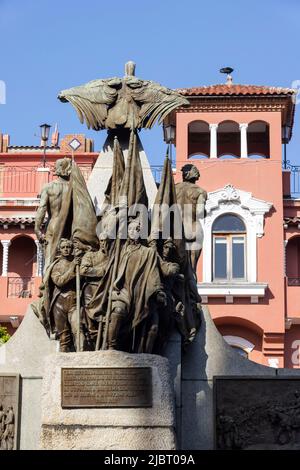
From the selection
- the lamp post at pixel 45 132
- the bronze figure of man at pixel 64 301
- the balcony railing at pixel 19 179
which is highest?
the lamp post at pixel 45 132

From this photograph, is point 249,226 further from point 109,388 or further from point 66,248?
point 109,388

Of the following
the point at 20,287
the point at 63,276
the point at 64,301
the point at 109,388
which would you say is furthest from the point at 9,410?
the point at 20,287

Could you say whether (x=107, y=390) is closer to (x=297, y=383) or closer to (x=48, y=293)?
(x=48, y=293)

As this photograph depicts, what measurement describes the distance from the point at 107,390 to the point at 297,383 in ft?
9.92

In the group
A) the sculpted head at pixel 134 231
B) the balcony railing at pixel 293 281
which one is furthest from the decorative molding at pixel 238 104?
the sculpted head at pixel 134 231

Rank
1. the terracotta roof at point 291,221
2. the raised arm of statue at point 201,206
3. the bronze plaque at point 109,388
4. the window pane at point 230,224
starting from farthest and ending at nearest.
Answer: the terracotta roof at point 291,221 → the window pane at point 230,224 → the raised arm of statue at point 201,206 → the bronze plaque at point 109,388

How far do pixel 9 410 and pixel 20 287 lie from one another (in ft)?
90.6

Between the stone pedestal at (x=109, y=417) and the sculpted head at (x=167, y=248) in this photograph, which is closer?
the stone pedestal at (x=109, y=417)

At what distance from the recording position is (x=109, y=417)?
15234 mm

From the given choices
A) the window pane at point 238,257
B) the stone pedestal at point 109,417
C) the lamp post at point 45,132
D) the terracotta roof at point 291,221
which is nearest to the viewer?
the stone pedestal at point 109,417

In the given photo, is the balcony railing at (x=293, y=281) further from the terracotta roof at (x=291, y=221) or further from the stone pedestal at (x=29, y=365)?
the stone pedestal at (x=29, y=365)

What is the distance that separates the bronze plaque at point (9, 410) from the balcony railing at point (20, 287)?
26.8 m

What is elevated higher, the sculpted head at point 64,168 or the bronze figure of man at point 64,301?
the sculpted head at point 64,168

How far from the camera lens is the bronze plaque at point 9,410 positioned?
54.1 ft
